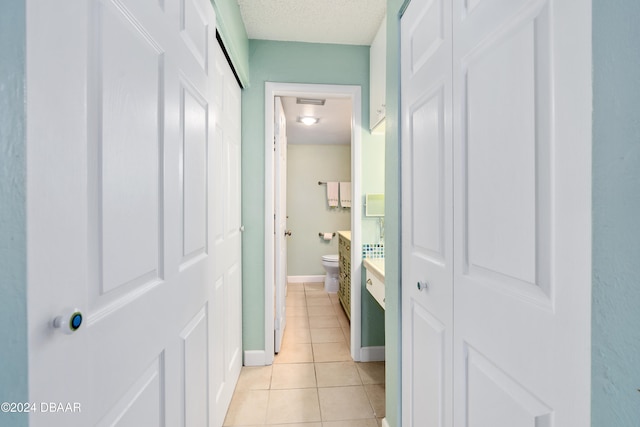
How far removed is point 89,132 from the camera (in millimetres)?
542

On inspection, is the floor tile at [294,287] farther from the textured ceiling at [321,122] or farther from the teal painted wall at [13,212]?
the teal painted wall at [13,212]

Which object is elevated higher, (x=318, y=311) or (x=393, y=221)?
(x=393, y=221)

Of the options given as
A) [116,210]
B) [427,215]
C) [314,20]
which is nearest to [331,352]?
[427,215]

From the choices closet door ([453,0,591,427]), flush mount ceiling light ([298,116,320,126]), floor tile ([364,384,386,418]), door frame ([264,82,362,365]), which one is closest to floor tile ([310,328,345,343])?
door frame ([264,82,362,365])

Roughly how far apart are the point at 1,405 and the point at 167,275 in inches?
18.4

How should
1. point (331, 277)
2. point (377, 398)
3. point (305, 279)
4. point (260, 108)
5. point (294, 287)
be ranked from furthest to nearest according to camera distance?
point (305, 279) → point (294, 287) → point (331, 277) → point (260, 108) → point (377, 398)

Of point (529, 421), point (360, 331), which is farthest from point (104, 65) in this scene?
point (360, 331)

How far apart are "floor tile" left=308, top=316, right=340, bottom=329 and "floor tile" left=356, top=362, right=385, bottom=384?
0.77 m

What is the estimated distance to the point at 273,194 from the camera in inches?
93.4

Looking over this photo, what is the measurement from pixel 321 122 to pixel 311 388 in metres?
2.93

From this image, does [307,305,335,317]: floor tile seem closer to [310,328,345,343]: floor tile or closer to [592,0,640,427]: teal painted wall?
[310,328,345,343]: floor tile

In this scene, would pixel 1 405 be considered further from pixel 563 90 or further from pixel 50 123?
pixel 563 90

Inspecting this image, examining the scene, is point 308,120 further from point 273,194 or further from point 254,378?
point 254,378

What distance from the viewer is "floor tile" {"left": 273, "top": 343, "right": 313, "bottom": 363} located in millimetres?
2369
